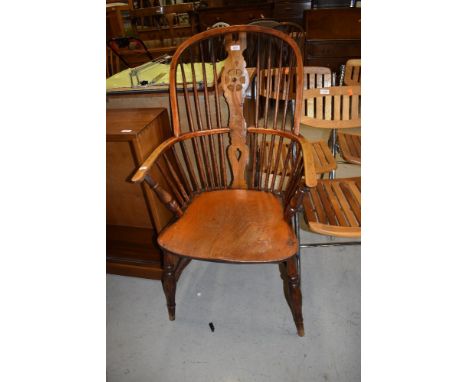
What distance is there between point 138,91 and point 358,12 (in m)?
2.58

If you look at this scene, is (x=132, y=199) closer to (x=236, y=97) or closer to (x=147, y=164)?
(x=147, y=164)

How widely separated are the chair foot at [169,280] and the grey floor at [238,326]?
3.6 inches

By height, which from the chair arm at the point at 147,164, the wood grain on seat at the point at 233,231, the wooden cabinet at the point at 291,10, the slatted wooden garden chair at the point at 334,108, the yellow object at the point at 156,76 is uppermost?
the wooden cabinet at the point at 291,10

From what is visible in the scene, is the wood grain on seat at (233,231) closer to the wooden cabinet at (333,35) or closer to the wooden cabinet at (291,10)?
the wooden cabinet at (333,35)

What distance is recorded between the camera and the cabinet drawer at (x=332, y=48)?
3121 millimetres

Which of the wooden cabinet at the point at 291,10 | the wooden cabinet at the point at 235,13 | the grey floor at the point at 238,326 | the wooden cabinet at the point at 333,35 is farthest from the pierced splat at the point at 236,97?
the wooden cabinet at the point at 235,13

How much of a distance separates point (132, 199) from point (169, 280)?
526 millimetres

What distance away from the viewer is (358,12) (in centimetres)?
305

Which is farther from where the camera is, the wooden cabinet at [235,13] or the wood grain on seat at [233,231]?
the wooden cabinet at [235,13]

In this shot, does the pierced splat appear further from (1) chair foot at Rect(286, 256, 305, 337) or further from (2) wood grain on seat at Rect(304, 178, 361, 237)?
(1) chair foot at Rect(286, 256, 305, 337)

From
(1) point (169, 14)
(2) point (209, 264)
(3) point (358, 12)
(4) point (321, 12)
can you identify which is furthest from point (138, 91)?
(3) point (358, 12)

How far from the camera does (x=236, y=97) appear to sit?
130 cm

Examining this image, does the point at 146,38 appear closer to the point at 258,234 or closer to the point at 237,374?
the point at 258,234

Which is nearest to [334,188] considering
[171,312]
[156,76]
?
[171,312]
